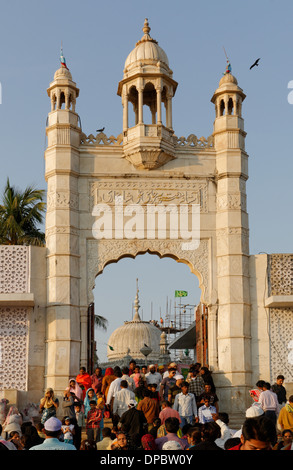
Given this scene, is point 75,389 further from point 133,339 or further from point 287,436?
point 133,339

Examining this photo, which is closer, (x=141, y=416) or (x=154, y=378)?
(x=141, y=416)

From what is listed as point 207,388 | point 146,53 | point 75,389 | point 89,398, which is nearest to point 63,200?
point 146,53

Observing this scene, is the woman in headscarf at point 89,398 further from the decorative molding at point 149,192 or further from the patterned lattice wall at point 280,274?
the patterned lattice wall at point 280,274

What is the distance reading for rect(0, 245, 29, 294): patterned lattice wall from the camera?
61.9 feet

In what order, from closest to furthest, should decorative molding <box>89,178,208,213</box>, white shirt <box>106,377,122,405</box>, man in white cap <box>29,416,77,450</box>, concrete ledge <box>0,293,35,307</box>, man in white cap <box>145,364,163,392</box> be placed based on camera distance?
man in white cap <box>29,416,77,450</box> → white shirt <box>106,377,122,405</box> → man in white cap <box>145,364,163,392</box> → concrete ledge <box>0,293,35,307</box> → decorative molding <box>89,178,208,213</box>

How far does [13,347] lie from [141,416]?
22.9 feet

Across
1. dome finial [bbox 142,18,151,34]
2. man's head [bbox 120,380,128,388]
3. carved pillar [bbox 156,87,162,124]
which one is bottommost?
man's head [bbox 120,380,128,388]

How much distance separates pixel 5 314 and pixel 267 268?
6.50m

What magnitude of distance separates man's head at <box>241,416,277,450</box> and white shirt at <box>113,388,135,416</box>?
9.22 m

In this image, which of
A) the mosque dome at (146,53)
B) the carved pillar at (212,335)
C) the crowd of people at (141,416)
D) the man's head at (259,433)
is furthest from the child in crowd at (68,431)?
the mosque dome at (146,53)

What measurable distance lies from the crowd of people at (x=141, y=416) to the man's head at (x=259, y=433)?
4.78 ft

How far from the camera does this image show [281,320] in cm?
1945

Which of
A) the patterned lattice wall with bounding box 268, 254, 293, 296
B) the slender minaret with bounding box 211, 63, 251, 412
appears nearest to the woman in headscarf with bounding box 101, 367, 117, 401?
the slender minaret with bounding box 211, 63, 251, 412

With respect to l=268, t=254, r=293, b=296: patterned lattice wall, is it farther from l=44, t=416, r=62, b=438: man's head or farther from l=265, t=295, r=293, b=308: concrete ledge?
l=44, t=416, r=62, b=438: man's head
